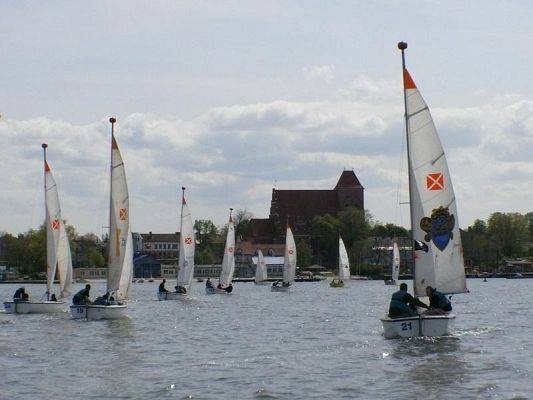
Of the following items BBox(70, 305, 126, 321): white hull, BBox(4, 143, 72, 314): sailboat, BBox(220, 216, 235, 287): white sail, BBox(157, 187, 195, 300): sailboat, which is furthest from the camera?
BBox(220, 216, 235, 287): white sail

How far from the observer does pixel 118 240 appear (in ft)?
150

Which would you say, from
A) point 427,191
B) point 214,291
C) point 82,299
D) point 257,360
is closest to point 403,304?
point 427,191

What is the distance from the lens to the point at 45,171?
2036 inches

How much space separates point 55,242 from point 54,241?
8cm

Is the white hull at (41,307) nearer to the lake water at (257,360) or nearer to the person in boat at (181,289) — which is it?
the lake water at (257,360)

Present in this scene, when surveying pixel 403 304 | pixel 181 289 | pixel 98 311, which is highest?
pixel 181 289

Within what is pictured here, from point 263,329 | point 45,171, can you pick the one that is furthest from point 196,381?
point 45,171

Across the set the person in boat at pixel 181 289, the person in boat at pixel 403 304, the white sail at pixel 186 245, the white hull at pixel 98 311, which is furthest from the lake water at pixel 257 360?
the person in boat at pixel 181 289

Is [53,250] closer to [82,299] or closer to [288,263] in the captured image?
[82,299]

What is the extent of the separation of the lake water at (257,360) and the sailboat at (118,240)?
1.73 metres

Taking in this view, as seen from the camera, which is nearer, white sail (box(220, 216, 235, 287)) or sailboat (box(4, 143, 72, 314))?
sailboat (box(4, 143, 72, 314))

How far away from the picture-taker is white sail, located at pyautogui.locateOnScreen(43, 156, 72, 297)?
168 feet

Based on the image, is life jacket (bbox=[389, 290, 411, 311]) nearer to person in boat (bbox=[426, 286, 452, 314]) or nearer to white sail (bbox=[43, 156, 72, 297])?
person in boat (bbox=[426, 286, 452, 314])

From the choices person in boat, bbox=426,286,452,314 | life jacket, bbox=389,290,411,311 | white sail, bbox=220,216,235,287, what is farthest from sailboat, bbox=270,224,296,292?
life jacket, bbox=389,290,411,311
